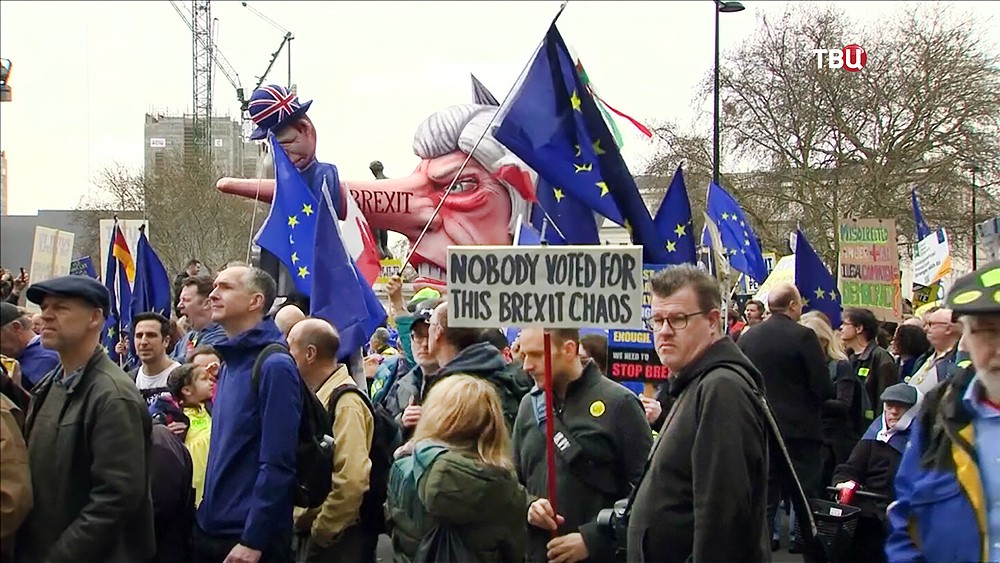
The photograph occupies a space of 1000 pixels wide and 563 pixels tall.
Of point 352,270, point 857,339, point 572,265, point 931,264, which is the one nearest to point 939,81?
point 931,264

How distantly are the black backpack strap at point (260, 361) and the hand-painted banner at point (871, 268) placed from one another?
28.7 ft

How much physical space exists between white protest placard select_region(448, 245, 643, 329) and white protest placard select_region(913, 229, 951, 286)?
1032 cm

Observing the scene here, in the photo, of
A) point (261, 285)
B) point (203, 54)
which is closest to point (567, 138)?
point (261, 285)

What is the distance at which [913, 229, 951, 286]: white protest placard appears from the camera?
13.8 meters

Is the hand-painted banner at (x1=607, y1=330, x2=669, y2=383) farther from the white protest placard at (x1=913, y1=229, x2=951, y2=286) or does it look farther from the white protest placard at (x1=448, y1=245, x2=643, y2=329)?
the white protest placard at (x1=913, y1=229, x2=951, y2=286)

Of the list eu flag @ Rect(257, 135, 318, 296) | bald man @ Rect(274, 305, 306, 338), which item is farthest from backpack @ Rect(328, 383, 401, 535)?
eu flag @ Rect(257, 135, 318, 296)

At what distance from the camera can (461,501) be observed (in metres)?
4.15

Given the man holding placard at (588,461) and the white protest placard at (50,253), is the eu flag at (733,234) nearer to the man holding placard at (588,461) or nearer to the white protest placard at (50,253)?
the white protest placard at (50,253)

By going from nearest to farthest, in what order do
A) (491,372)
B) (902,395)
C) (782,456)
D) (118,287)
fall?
(782,456)
(491,372)
(902,395)
(118,287)

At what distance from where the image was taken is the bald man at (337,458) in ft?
17.4

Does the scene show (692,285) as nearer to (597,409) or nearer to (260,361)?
(597,409)

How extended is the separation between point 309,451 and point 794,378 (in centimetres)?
422

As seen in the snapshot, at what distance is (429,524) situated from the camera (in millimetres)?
4320

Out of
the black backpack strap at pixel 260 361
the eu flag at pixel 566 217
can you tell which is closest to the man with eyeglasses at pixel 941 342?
the eu flag at pixel 566 217
